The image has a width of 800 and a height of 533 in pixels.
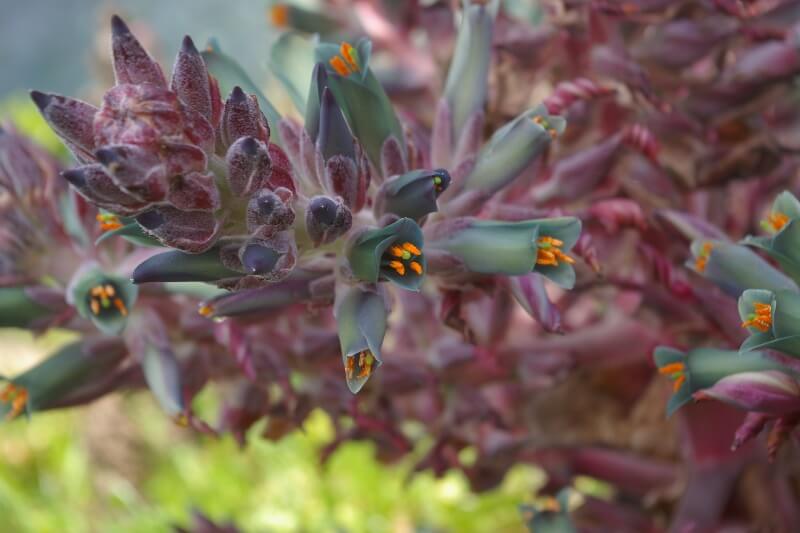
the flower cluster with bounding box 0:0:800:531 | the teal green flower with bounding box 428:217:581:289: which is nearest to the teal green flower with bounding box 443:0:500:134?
the flower cluster with bounding box 0:0:800:531

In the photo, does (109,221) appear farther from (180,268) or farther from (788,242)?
(788,242)

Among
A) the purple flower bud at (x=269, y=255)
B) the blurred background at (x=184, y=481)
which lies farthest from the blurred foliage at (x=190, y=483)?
the purple flower bud at (x=269, y=255)

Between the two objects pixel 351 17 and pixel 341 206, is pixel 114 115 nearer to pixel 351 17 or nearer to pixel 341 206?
pixel 341 206

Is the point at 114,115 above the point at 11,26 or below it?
above

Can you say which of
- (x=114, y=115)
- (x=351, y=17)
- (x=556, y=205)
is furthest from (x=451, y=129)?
(x=351, y=17)

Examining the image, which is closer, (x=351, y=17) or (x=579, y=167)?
(x=579, y=167)

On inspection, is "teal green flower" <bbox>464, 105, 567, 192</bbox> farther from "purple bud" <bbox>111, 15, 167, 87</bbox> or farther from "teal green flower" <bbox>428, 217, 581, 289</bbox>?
"purple bud" <bbox>111, 15, 167, 87</bbox>
